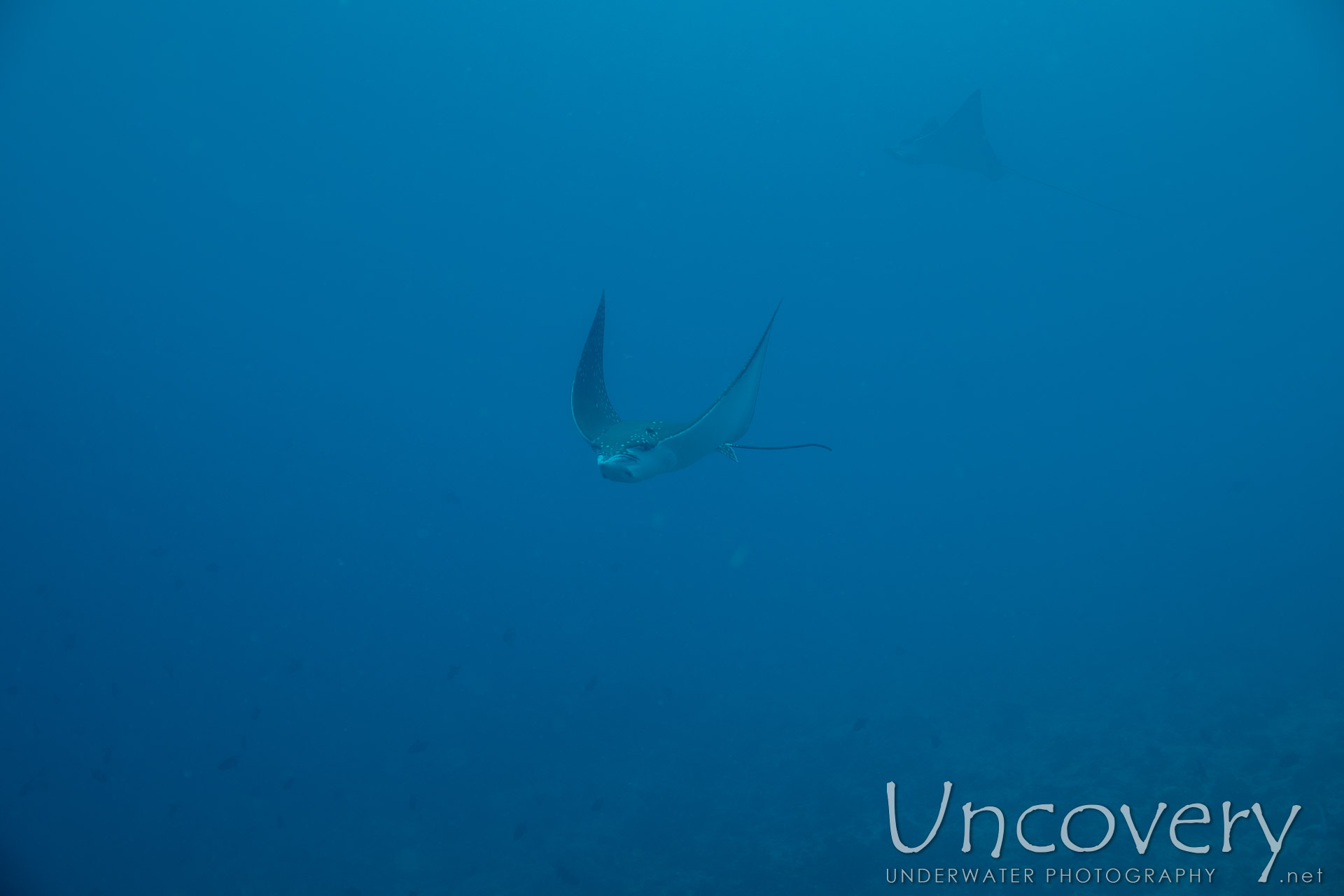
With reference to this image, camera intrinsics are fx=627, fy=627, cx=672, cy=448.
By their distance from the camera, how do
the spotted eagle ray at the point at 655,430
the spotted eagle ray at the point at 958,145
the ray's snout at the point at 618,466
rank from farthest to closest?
1. the spotted eagle ray at the point at 958,145
2. the spotted eagle ray at the point at 655,430
3. the ray's snout at the point at 618,466

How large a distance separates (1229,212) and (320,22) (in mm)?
61798

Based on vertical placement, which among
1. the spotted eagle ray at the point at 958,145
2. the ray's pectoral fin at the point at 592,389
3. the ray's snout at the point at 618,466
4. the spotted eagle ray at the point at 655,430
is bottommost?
the ray's snout at the point at 618,466

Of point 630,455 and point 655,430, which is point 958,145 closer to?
point 655,430

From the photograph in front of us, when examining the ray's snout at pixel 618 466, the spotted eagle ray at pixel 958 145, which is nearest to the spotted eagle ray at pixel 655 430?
the ray's snout at pixel 618 466

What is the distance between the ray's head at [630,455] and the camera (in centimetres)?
384

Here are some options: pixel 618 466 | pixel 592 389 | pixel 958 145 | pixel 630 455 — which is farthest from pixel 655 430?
pixel 958 145

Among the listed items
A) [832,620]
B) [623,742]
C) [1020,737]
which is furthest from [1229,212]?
[623,742]

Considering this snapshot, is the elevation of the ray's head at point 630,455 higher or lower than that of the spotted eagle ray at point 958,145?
lower

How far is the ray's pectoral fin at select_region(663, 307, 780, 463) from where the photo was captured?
13.0ft

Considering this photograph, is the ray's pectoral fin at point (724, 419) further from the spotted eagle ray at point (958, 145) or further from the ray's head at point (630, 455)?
the spotted eagle ray at point (958, 145)

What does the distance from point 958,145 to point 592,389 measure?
1190 cm

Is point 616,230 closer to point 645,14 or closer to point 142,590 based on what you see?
point 645,14

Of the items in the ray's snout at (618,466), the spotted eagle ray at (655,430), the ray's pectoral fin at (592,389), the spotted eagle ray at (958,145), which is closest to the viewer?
the ray's snout at (618,466)

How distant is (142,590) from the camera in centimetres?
1614
